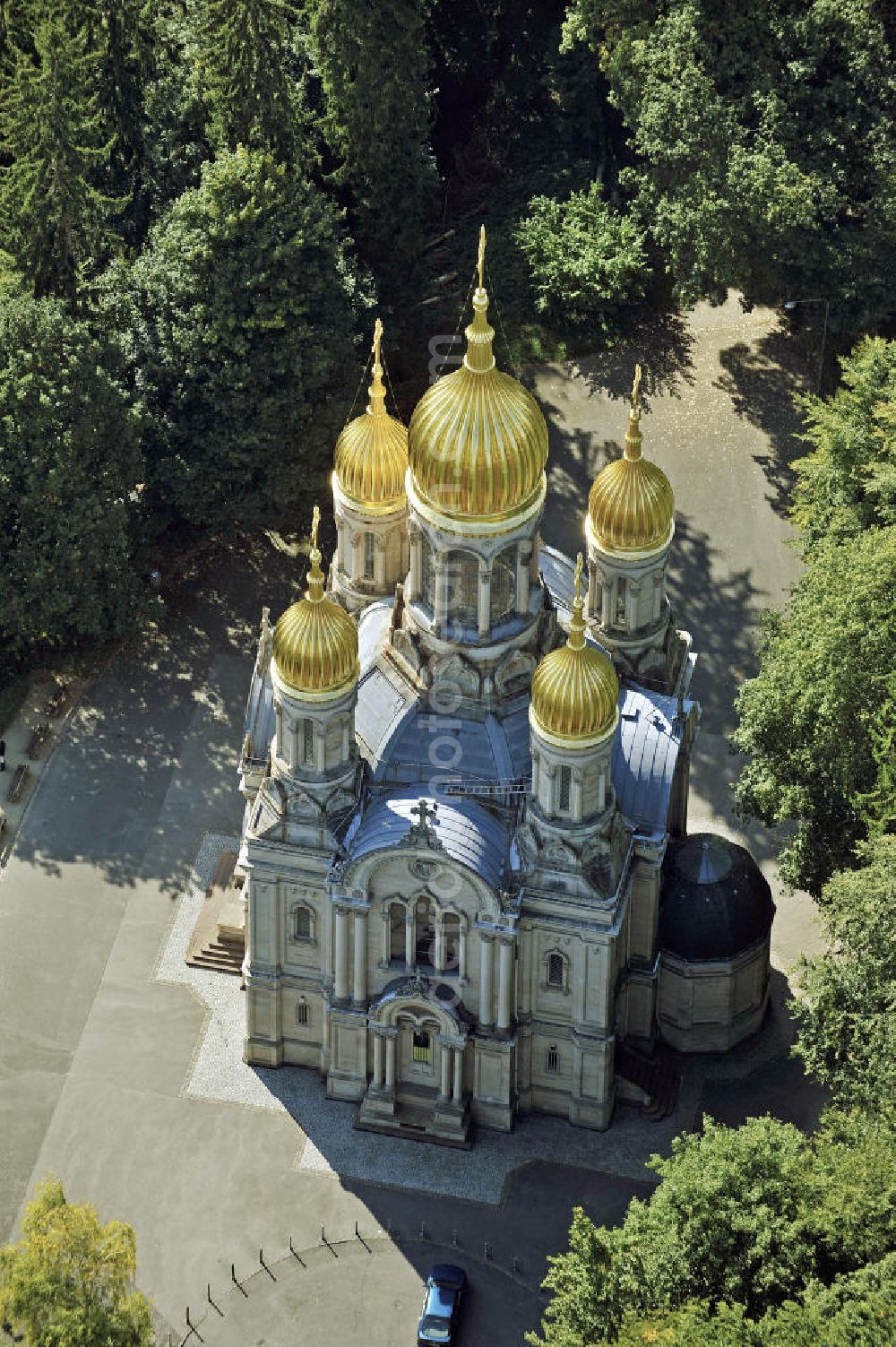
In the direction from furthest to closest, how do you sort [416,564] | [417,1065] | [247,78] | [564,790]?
1. [247,78]
2. [417,1065]
3. [416,564]
4. [564,790]

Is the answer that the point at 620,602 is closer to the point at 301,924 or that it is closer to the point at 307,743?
the point at 307,743

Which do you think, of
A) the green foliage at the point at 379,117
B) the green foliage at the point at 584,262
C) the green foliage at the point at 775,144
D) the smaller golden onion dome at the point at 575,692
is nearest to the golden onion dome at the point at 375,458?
the smaller golden onion dome at the point at 575,692

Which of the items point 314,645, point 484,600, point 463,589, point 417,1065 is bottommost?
point 417,1065

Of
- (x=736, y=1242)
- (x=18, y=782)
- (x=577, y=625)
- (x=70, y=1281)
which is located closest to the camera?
(x=736, y=1242)

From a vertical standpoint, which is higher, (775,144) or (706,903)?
(775,144)

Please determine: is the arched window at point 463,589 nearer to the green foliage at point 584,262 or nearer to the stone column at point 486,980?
the stone column at point 486,980

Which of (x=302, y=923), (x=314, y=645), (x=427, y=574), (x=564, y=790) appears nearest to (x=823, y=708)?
(x=564, y=790)

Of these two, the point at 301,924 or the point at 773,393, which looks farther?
the point at 773,393

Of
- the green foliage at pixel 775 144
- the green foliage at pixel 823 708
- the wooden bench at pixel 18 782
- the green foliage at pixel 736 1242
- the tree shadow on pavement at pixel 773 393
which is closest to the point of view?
the green foliage at pixel 736 1242
